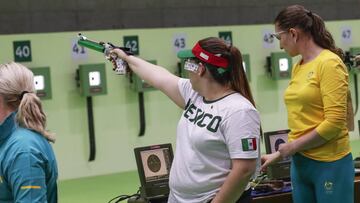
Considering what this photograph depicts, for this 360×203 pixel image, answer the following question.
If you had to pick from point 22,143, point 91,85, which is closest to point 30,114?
point 22,143

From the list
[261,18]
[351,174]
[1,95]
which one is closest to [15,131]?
[1,95]

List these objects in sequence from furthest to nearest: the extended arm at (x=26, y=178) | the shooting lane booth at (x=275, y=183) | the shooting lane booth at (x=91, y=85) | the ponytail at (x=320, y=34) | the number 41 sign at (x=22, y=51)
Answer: the shooting lane booth at (x=91, y=85), the number 41 sign at (x=22, y=51), the shooting lane booth at (x=275, y=183), the ponytail at (x=320, y=34), the extended arm at (x=26, y=178)

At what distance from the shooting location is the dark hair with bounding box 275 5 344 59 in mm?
3096

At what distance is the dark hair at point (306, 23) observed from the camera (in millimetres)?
3096

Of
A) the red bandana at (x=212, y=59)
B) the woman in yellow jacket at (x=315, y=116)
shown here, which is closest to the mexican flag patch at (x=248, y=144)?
the red bandana at (x=212, y=59)

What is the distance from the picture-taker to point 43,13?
6332 millimetres

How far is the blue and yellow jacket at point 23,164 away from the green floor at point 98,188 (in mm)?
2884

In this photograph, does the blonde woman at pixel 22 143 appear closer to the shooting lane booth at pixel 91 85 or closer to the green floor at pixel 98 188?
the green floor at pixel 98 188

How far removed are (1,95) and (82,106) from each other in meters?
3.80

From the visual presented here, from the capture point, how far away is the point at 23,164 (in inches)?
86.0

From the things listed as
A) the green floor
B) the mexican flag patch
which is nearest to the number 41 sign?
the green floor

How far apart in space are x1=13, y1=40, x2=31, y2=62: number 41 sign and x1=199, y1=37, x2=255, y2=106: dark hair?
3.42 metres

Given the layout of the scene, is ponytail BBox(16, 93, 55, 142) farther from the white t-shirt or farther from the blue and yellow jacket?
the white t-shirt

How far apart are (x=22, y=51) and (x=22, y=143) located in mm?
3674
